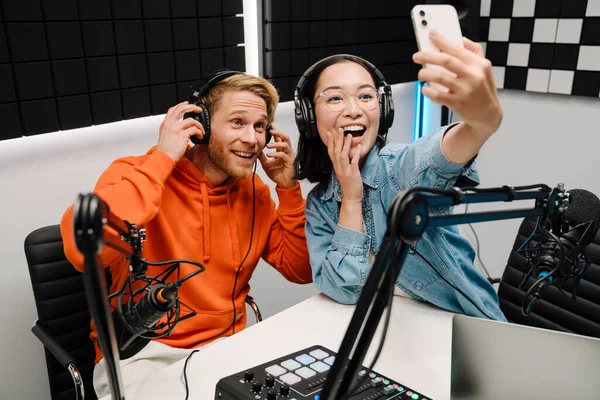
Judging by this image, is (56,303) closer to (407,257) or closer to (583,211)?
(407,257)

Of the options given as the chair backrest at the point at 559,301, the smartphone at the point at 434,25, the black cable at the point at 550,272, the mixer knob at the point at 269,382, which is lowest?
the chair backrest at the point at 559,301

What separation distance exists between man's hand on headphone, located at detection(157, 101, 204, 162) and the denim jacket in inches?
16.5

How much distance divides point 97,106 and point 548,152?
219cm

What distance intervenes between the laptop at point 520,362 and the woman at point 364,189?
1.31 ft

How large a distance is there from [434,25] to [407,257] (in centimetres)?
58

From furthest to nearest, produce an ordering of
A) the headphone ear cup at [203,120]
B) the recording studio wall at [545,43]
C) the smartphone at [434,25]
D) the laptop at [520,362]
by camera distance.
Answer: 1. the recording studio wall at [545,43]
2. the headphone ear cup at [203,120]
3. the smartphone at [434,25]
4. the laptop at [520,362]

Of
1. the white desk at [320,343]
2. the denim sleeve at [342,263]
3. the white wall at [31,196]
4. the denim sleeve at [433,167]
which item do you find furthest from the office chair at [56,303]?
the denim sleeve at [433,167]

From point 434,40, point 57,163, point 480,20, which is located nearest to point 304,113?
point 434,40

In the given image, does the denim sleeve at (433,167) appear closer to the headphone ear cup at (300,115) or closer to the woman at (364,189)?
the woman at (364,189)

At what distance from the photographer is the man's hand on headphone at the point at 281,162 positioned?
161 centimetres

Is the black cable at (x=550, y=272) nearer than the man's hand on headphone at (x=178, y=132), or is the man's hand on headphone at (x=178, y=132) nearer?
the black cable at (x=550, y=272)

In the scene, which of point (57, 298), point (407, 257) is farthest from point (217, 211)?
point (407, 257)

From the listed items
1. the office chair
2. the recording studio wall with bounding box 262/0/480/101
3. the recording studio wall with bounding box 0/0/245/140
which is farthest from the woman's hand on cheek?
the recording studio wall with bounding box 262/0/480/101

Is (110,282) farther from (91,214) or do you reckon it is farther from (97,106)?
(91,214)
